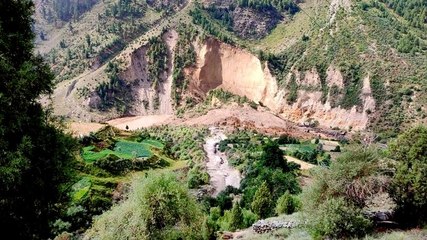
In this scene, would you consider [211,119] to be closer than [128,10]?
Yes

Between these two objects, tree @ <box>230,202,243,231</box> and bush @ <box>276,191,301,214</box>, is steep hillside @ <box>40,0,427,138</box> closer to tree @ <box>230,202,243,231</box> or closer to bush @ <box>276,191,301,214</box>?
bush @ <box>276,191,301,214</box>

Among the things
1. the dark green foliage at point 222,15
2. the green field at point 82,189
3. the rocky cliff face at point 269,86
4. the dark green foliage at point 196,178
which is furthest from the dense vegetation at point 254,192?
the dark green foliage at point 222,15

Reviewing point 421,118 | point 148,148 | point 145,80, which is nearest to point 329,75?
point 421,118

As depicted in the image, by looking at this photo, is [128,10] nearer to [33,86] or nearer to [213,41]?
[213,41]

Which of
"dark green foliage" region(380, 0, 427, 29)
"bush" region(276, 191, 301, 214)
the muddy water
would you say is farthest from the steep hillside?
"bush" region(276, 191, 301, 214)

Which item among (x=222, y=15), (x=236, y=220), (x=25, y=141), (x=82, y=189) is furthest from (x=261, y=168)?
(x=222, y=15)

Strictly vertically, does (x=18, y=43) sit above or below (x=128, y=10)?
above

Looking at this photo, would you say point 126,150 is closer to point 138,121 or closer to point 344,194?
point 344,194
